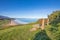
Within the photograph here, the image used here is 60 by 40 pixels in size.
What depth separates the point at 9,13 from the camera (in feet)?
8.99

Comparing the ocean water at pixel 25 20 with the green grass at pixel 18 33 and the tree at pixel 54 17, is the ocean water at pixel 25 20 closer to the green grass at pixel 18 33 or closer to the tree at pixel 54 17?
the green grass at pixel 18 33

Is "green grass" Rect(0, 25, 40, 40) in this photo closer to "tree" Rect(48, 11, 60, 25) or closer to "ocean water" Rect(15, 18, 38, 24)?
"ocean water" Rect(15, 18, 38, 24)

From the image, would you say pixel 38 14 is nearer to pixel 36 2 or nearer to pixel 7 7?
pixel 36 2


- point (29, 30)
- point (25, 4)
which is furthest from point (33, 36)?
point (25, 4)

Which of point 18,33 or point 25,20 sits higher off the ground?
point 25,20

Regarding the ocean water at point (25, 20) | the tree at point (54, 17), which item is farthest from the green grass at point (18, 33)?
the tree at point (54, 17)

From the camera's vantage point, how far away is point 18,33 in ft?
8.95

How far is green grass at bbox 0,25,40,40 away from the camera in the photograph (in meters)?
2.66

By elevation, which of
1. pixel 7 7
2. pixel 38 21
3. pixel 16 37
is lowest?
pixel 16 37

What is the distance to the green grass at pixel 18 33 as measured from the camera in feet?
8.72

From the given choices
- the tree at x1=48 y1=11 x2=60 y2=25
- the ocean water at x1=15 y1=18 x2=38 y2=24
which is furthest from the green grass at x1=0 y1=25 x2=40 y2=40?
the tree at x1=48 y1=11 x2=60 y2=25

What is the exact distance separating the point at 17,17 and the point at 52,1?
0.76 meters

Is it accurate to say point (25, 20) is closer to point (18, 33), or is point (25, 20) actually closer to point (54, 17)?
point (18, 33)

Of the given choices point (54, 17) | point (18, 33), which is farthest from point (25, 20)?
point (54, 17)
